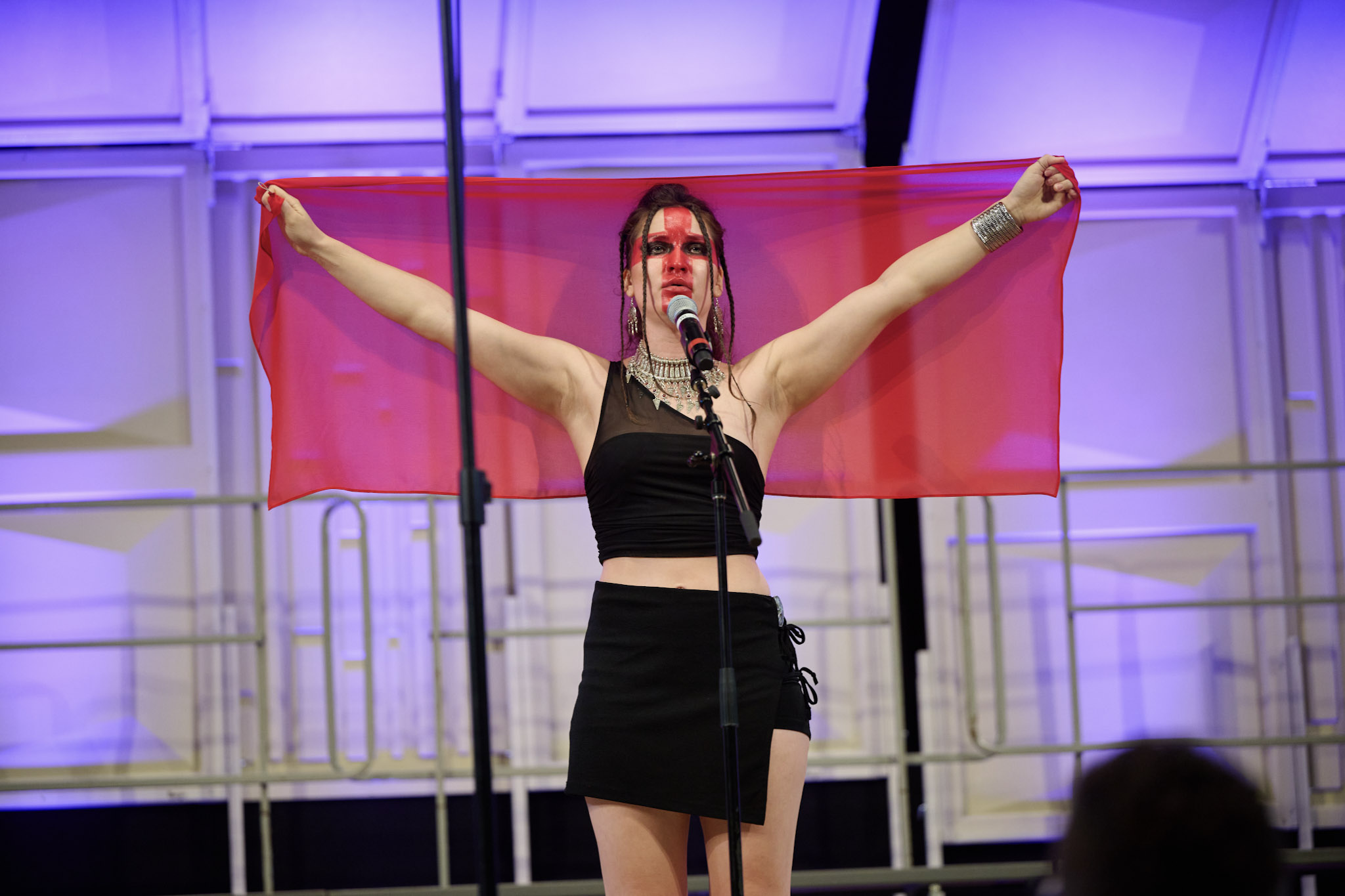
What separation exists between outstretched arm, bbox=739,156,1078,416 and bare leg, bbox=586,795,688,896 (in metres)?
0.89

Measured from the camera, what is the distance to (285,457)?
2730 mm

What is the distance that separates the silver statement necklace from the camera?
228 cm

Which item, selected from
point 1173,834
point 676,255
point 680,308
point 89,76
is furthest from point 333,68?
point 1173,834

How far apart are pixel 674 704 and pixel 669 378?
26.1 inches

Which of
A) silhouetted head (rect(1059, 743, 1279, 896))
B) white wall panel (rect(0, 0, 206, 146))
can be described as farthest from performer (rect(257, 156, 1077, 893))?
white wall panel (rect(0, 0, 206, 146))

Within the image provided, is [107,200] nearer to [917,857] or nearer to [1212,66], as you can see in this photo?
[917,857]

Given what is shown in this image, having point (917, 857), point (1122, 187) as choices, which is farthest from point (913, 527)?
point (1122, 187)

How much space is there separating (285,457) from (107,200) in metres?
1.98

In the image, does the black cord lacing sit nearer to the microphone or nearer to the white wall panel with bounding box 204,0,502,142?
the microphone

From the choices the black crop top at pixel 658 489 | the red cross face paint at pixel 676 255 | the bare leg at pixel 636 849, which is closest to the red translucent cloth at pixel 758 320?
the red cross face paint at pixel 676 255

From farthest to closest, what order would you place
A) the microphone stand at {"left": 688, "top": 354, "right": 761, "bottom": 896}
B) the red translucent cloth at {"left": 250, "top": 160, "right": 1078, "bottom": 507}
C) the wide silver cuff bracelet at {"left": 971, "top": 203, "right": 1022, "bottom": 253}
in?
the red translucent cloth at {"left": 250, "top": 160, "right": 1078, "bottom": 507}, the wide silver cuff bracelet at {"left": 971, "top": 203, "right": 1022, "bottom": 253}, the microphone stand at {"left": 688, "top": 354, "right": 761, "bottom": 896}

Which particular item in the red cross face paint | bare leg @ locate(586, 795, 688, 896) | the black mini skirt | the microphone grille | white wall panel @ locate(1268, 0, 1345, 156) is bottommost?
bare leg @ locate(586, 795, 688, 896)

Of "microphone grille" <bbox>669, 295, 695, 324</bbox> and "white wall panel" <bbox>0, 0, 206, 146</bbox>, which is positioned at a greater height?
"white wall panel" <bbox>0, 0, 206, 146</bbox>

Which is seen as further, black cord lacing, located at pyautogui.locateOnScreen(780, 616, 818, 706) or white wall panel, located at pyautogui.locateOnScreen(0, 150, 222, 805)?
white wall panel, located at pyautogui.locateOnScreen(0, 150, 222, 805)
